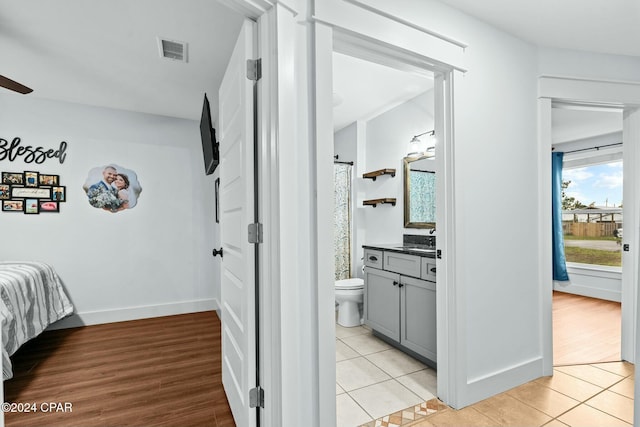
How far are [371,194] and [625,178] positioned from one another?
2274mm

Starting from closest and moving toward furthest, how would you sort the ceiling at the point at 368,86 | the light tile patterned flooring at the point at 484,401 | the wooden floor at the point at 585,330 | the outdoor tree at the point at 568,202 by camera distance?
1. the light tile patterned flooring at the point at 484,401
2. the wooden floor at the point at 585,330
3. the ceiling at the point at 368,86
4. the outdoor tree at the point at 568,202

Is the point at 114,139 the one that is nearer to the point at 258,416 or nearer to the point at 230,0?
the point at 230,0

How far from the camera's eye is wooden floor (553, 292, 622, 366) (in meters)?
2.68

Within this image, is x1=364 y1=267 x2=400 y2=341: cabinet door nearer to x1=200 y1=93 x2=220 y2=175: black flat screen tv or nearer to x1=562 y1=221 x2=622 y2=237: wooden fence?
x1=200 y1=93 x2=220 y2=175: black flat screen tv

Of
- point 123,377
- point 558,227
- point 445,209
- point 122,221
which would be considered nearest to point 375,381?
point 445,209

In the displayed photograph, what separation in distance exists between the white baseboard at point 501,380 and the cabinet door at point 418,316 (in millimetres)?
348

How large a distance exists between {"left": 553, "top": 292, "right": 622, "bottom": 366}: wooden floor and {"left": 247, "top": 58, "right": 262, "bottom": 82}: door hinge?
2.95 metres

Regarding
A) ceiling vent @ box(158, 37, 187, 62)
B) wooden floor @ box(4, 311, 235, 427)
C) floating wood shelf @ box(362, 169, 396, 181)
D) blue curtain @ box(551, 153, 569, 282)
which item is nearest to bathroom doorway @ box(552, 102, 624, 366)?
blue curtain @ box(551, 153, 569, 282)

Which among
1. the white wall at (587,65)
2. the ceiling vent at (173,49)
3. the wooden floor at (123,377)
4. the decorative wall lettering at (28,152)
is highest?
the ceiling vent at (173,49)

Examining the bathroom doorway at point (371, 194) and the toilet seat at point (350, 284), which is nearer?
the bathroom doorway at point (371, 194)

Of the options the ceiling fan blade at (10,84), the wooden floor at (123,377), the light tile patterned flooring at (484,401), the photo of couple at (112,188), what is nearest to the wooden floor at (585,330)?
the light tile patterned flooring at (484,401)

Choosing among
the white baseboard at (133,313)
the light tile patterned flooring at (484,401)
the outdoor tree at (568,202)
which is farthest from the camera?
the outdoor tree at (568,202)

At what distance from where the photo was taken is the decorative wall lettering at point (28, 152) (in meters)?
3.27

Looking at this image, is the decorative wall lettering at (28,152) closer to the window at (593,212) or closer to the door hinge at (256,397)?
the door hinge at (256,397)
